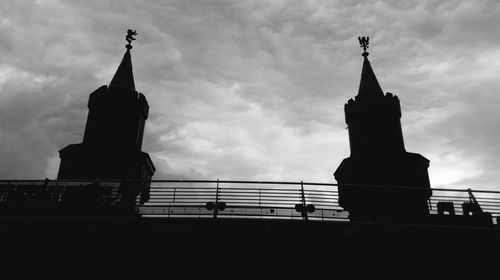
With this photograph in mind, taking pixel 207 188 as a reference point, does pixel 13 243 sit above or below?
below

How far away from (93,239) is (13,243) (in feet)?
8.96

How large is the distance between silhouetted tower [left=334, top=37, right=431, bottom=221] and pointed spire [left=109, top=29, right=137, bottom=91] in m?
14.4

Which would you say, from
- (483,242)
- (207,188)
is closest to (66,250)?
(207,188)

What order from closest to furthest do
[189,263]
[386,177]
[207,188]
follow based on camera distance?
[189,263] → [207,188] → [386,177]

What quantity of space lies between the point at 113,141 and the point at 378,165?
14.9m

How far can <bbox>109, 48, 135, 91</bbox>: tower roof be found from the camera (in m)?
23.4

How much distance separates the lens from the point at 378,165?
2144 centimetres

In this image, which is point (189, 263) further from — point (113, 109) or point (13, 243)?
point (113, 109)

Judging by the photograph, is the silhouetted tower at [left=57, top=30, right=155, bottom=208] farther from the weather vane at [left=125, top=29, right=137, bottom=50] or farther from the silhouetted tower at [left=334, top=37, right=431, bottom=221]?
the silhouetted tower at [left=334, top=37, right=431, bottom=221]

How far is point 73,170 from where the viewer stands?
64.5 feet

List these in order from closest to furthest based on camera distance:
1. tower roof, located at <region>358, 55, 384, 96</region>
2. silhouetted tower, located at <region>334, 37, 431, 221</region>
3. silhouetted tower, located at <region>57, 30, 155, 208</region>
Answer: silhouetted tower, located at <region>334, 37, 431, 221</region> < silhouetted tower, located at <region>57, 30, 155, 208</region> < tower roof, located at <region>358, 55, 384, 96</region>

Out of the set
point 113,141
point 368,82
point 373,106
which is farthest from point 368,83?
point 113,141

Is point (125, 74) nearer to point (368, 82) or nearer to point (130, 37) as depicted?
point (130, 37)

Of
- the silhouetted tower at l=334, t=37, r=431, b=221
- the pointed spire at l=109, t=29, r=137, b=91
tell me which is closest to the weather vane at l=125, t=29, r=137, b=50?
the pointed spire at l=109, t=29, r=137, b=91
